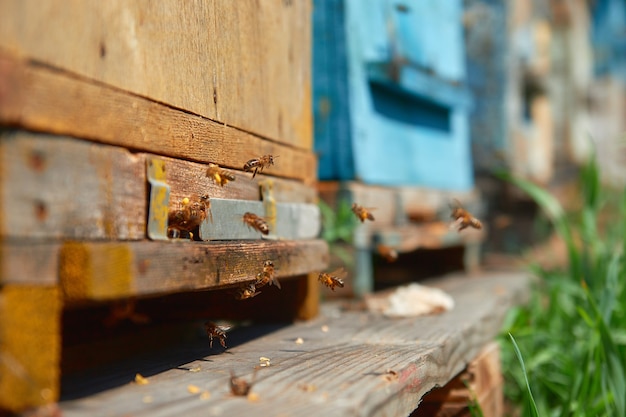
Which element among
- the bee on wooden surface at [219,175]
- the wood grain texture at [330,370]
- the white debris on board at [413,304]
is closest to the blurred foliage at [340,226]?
the white debris on board at [413,304]

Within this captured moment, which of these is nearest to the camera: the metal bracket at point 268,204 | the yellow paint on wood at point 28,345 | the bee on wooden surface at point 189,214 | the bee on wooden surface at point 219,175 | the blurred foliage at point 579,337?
the yellow paint on wood at point 28,345

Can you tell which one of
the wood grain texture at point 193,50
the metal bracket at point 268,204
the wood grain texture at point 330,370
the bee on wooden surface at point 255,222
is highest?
the wood grain texture at point 193,50

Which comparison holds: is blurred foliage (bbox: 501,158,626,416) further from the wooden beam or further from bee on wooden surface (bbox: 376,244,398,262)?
the wooden beam

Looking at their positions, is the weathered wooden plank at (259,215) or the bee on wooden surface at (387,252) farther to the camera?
the bee on wooden surface at (387,252)

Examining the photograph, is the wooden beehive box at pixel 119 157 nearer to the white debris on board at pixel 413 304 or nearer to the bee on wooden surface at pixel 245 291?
the bee on wooden surface at pixel 245 291

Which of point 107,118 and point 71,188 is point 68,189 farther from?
point 107,118

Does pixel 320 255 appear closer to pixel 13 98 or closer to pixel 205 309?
pixel 205 309

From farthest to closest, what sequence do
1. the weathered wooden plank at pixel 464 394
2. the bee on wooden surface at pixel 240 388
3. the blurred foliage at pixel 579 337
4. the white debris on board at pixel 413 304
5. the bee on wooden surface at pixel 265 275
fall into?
the white debris on board at pixel 413 304 → the blurred foliage at pixel 579 337 → the weathered wooden plank at pixel 464 394 → the bee on wooden surface at pixel 265 275 → the bee on wooden surface at pixel 240 388

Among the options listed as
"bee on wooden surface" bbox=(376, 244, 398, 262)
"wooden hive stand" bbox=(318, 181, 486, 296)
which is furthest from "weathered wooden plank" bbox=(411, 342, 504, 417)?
"wooden hive stand" bbox=(318, 181, 486, 296)
